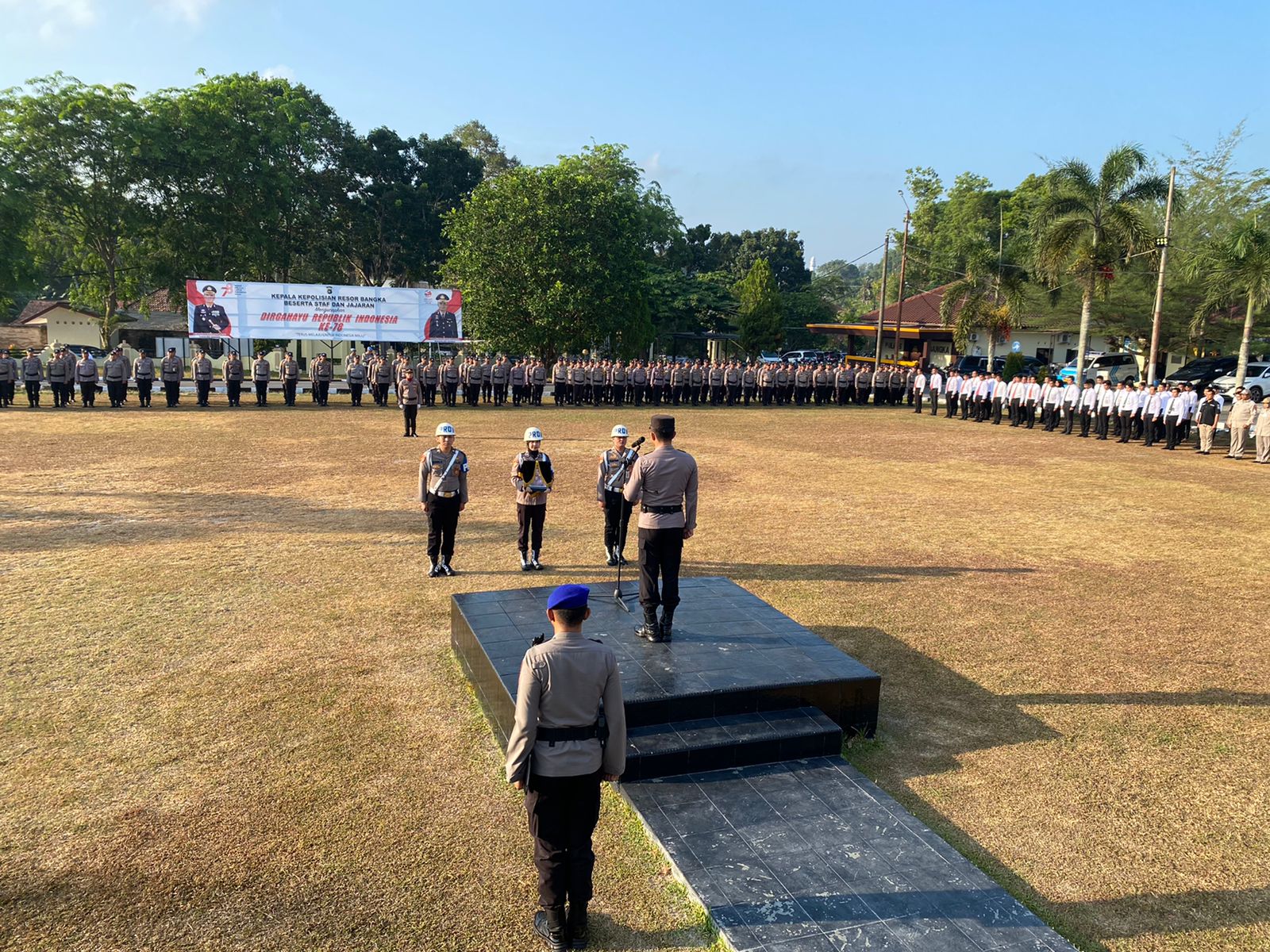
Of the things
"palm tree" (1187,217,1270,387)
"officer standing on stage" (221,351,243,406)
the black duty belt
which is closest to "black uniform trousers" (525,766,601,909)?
the black duty belt

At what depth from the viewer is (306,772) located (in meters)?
5.18

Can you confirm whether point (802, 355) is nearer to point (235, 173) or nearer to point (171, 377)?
point (235, 173)

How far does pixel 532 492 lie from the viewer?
30.2 feet

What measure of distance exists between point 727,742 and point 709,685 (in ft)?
1.75

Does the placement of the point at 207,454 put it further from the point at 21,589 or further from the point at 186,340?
the point at 186,340

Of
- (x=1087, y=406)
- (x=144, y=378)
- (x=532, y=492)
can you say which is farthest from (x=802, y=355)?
(x=532, y=492)

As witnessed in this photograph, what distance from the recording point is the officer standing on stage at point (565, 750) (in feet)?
12.0

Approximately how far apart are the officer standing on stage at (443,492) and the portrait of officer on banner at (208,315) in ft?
77.4

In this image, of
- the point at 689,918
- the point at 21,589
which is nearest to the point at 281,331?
the point at 21,589

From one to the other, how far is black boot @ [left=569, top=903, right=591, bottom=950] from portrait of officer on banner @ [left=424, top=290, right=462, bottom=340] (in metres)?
29.4

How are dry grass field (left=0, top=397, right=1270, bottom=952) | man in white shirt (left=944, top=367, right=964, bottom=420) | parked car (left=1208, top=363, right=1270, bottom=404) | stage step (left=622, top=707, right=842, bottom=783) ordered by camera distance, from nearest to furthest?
dry grass field (left=0, top=397, right=1270, bottom=952) → stage step (left=622, top=707, right=842, bottom=783) → man in white shirt (left=944, top=367, right=964, bottom=420) → parked car (left=1208, top=363, right=1270, bottom=404)

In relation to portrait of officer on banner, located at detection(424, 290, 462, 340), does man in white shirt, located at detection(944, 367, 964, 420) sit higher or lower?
lower

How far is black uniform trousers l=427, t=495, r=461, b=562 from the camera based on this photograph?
9.02 m

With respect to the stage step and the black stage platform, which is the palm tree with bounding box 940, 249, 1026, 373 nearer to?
the black stage platform
